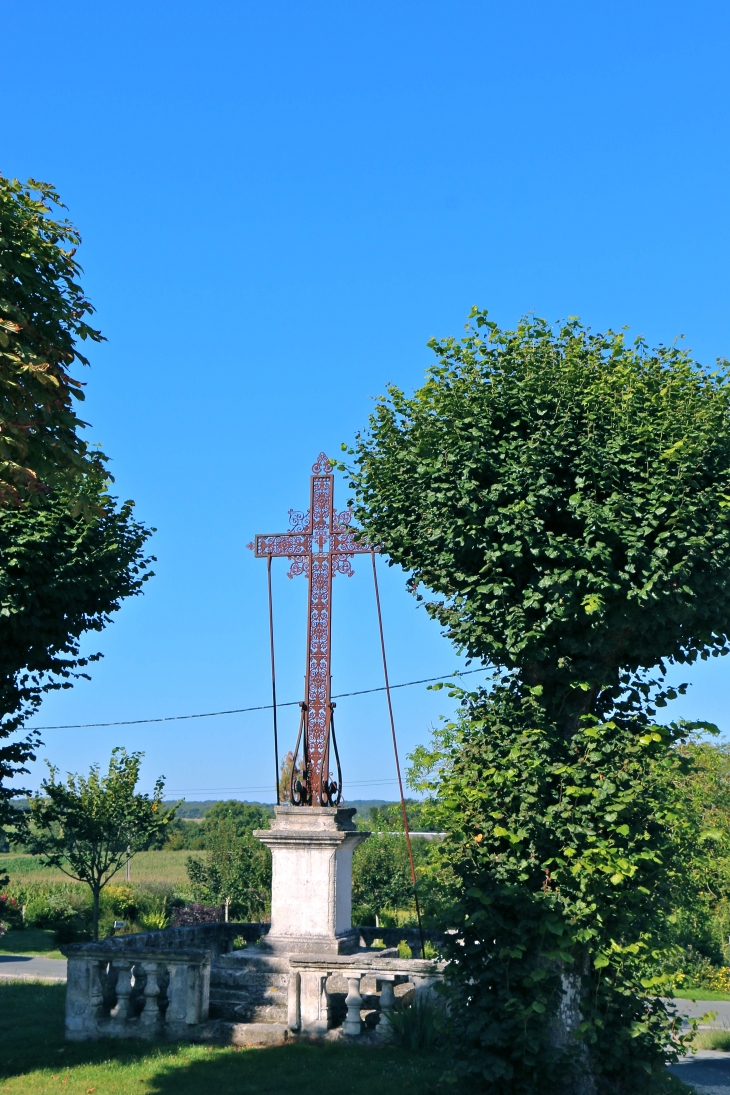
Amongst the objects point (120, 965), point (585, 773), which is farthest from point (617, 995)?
point (120, 965)

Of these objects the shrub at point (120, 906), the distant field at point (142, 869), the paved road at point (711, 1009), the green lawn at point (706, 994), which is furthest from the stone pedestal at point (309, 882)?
the distant field at point (142, 869)

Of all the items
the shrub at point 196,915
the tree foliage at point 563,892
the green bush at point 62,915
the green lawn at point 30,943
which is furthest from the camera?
the green lawn at point 30,943

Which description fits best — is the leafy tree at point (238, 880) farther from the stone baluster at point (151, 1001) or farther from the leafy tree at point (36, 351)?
the leafy tree at point (36, 351)

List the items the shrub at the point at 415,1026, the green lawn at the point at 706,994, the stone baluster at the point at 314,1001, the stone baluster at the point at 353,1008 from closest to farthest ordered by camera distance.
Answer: the shrub at the point at 415,1026 → the stone baluster at the point at 353,1008 → the stone baluster at the point at 314,1001 → the green lawn at the point at 706,994

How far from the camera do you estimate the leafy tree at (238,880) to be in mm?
30531

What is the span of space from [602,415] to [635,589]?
1.77 meters

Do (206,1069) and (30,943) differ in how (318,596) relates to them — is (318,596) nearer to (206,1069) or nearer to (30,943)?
(206,1069)

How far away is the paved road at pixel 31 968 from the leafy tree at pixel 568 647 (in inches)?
554

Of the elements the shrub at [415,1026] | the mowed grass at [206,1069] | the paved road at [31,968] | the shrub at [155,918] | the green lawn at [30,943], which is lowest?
the green lawn at [30,943]

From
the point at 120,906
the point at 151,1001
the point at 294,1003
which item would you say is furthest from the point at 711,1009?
the point at 120,906

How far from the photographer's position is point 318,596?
14.8 meters

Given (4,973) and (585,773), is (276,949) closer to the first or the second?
(585,773)

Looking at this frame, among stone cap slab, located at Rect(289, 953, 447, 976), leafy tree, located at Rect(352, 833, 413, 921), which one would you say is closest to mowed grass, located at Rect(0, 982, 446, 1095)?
stone cap slab, located at Rect(289, 953, 447, 976)

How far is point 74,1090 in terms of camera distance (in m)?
9.80
